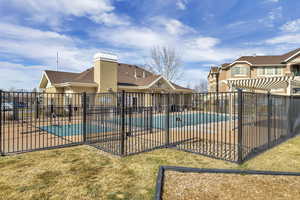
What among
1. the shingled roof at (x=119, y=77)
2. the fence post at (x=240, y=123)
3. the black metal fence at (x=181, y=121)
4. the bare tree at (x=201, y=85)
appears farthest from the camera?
the bare tree at (x=201, y=85)

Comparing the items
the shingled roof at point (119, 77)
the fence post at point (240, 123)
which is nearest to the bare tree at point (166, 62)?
the shingled roof at point (119, 77)

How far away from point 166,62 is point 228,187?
102 feet

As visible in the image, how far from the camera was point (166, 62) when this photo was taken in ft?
109

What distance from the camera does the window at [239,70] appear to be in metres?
29.9

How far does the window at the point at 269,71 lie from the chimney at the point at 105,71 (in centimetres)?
2443

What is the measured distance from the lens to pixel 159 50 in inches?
1309

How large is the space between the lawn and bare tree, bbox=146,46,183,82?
27.9m

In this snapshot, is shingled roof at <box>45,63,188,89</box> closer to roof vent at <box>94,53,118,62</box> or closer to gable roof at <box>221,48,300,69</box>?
roof vent at <box>94,53,118,62</box>

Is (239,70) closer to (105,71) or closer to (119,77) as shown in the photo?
(119,77)

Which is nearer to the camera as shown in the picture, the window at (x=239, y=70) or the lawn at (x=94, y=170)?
the lawn at (x=94, y=170)

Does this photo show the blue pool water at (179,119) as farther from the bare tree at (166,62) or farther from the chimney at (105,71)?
the bare tree at (166,62)

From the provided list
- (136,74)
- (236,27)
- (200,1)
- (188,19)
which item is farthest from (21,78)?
(236,27)

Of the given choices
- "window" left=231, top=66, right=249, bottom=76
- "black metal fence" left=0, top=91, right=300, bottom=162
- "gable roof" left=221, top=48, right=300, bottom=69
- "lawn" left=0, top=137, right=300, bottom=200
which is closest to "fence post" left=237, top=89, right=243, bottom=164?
"black metal fence" left=0, top=91, right=300, bottom=162

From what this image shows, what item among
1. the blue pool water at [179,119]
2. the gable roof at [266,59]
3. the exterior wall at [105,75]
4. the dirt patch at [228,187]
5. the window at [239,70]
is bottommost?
the dirt patch at [228,187]
